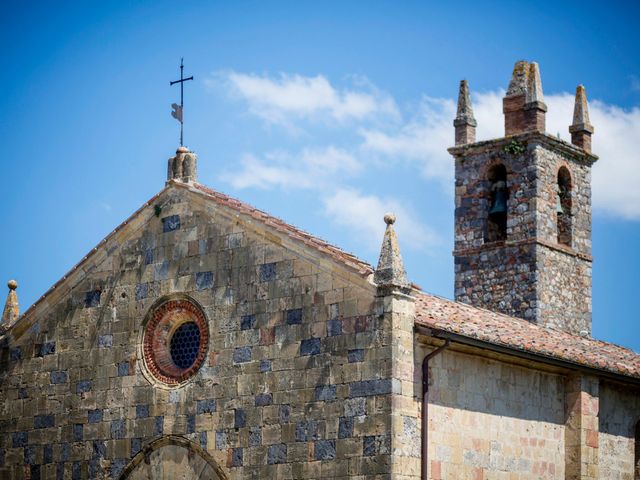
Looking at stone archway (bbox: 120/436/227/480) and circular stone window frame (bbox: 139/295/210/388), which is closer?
stone archway (bbox: 120/436/227/480)

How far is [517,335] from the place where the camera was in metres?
27.0

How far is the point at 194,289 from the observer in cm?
2659

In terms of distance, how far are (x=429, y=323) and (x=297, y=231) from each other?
320 centimetres

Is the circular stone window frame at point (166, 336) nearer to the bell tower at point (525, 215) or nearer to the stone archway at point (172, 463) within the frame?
the stone archway at point (172, 463)

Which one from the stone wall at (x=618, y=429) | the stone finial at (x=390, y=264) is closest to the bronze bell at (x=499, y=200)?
the stone wall at (x=618, y=429)

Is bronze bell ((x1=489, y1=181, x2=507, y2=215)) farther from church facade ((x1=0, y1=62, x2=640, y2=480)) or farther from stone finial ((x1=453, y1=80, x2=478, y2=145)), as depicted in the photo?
church facade ((x1=0, y1=62, x2=640, y2=480))

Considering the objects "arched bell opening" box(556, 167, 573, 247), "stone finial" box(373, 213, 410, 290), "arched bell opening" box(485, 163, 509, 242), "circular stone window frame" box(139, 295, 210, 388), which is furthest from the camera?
"arched bell opening" box(556, 167, 573, 247)

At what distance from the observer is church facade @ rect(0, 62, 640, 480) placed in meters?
23.8

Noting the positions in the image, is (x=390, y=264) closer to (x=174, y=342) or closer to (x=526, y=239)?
(x=174, y=342)

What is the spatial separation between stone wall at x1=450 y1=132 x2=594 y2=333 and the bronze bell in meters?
0.17

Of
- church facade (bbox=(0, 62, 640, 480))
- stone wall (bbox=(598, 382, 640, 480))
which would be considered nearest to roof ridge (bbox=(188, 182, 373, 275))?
church facade (bbox=(0, 62, 640, 480))

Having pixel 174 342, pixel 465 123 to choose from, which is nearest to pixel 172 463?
pixel 174 342

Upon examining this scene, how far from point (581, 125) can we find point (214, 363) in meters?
14.4

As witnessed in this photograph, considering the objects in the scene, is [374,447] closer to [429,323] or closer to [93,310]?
[429,323]
